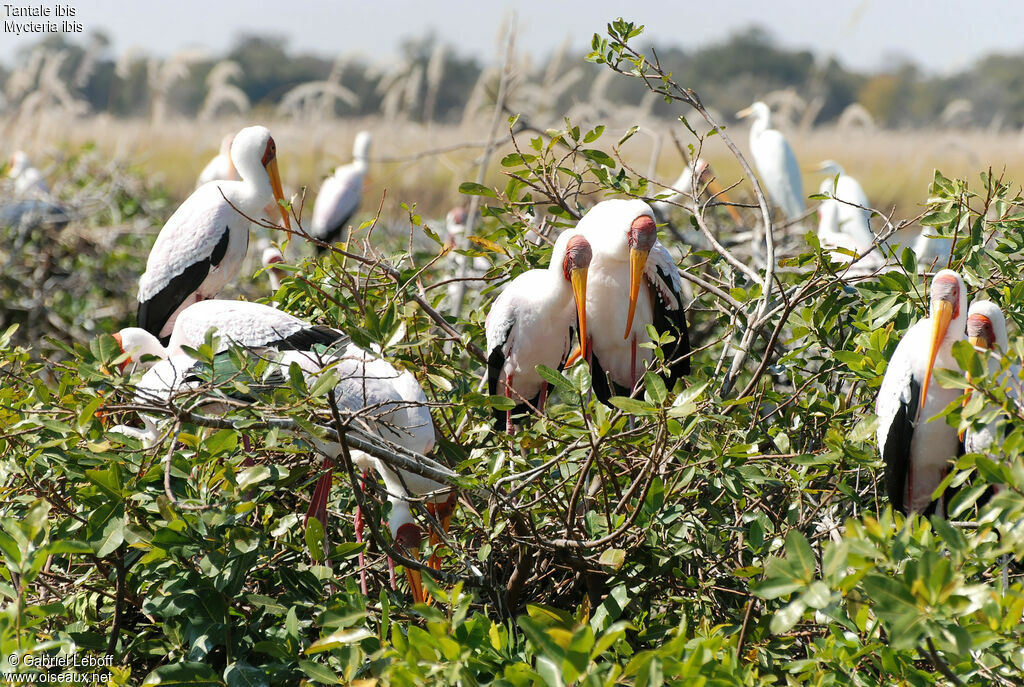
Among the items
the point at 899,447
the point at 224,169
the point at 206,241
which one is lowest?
the point at 224,169

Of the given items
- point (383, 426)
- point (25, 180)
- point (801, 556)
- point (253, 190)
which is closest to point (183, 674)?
point (383, 426)

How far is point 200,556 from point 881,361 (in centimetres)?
164

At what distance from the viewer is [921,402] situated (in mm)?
2775

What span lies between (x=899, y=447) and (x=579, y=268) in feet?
3.42

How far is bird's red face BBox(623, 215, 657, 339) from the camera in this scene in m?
3.16

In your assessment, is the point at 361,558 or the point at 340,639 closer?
the point at 340,639

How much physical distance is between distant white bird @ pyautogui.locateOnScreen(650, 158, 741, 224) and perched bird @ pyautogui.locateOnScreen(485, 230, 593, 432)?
33 cm

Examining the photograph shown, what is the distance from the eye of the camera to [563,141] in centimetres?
306

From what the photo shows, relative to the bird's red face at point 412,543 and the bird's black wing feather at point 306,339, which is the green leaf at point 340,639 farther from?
the bird's black wing feather at point 306,339

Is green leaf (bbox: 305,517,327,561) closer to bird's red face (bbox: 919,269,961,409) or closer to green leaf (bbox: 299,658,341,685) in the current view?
green leaf (bbox: 299,658,341,685)

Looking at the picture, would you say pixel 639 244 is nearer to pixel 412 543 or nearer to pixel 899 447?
pixel 899 447

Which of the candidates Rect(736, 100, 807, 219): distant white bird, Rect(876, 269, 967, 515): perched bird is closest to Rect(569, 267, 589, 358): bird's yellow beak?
Rect(876, 269, 967, 515): perched bird

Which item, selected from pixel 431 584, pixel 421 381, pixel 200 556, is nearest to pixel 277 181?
pixel 421 381

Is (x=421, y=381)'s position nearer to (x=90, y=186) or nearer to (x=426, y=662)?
(x=426, y=662)
